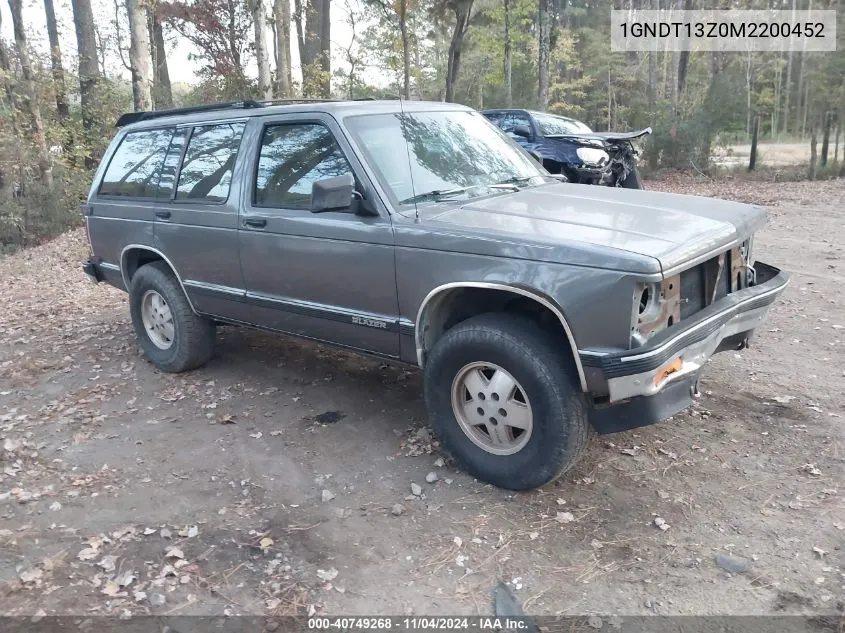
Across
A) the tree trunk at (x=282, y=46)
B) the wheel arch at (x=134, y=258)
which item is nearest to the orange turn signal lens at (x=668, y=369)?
the wheel arch at (x=134, y=258)

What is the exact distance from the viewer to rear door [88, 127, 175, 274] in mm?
5418

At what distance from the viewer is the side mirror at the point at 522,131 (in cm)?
1200

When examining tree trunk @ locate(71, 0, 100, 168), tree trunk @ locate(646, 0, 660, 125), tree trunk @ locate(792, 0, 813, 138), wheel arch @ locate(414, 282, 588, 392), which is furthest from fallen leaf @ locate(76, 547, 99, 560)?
tree trunk @ locate(792, 0, 813, 138)

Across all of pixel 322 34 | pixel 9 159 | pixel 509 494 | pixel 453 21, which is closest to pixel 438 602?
pixel 509 494

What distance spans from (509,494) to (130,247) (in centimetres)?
381

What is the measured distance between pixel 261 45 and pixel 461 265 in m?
9.47

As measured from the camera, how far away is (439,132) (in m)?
4.44

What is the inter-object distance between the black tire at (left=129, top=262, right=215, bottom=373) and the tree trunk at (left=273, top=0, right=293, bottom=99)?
10526mm

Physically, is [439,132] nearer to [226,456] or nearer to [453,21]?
[226,456]

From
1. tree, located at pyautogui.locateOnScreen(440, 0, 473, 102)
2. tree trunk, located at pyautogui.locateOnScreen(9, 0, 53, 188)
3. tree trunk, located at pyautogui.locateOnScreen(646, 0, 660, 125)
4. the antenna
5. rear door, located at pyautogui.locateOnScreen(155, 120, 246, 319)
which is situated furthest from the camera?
tree, located at pyautogui.locateOnScreen(440, 0, 473, 102)

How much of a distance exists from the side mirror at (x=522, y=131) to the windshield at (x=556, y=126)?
0.23m

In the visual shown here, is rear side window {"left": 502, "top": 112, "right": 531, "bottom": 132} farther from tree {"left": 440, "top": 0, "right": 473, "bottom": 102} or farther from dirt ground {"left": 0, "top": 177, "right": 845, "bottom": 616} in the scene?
tree {"left": 440, "top": 0, "right": 473, "bottom": 102}

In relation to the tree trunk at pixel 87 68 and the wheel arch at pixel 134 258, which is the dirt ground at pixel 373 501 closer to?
the wheel arch at pixel 134 258

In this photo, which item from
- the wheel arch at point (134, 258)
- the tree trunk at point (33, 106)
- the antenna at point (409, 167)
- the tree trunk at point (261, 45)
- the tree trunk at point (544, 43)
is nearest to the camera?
the antenna at point (409, 167)
